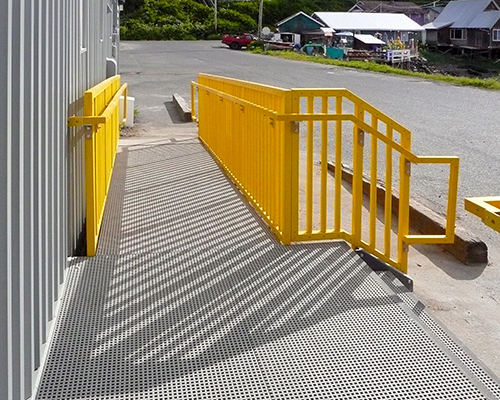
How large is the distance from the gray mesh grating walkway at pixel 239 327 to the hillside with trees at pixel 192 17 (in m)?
61.9

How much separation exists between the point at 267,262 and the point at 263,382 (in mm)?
1818

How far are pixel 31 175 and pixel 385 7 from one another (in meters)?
86.0

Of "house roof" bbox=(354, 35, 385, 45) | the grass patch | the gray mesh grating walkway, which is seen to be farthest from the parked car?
the gray mesh grating walkway

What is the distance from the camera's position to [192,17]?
244 feet

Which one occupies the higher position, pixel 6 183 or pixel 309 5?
pixel 309 5

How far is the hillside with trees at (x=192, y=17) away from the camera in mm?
66500

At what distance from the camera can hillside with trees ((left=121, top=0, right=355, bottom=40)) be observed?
6650 centimetres

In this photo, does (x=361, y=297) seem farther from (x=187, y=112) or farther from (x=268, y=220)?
(x=187, y=112)

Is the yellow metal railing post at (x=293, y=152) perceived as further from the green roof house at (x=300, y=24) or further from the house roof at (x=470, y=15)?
the house roof at (x=470, y=15)

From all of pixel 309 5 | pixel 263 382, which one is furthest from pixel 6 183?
pixel 309 5

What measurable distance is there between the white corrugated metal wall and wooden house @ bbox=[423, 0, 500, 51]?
68.1 m

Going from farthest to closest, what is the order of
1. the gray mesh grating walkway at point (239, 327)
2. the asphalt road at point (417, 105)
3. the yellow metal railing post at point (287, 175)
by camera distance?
the asphalt road at point (417, 105) < the yellow metal railing post at point (287, 175) < the gray mesh grating walkway at point (239, 327)


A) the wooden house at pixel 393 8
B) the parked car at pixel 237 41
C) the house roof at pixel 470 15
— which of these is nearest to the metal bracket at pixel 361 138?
the parked car at pixel 237 41

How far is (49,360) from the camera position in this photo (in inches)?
140
